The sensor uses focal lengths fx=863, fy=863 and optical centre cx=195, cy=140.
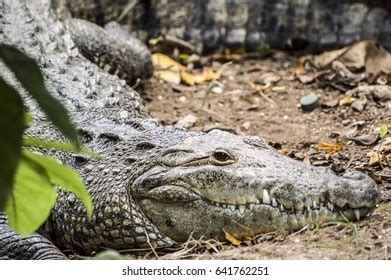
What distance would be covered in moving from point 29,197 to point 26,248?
2.39ft

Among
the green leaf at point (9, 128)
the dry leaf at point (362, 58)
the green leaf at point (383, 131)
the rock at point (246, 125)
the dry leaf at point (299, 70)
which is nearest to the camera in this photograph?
the green leaf at point (9, 128)

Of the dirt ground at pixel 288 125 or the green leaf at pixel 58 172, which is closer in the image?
the green leaf at pixel 58 172

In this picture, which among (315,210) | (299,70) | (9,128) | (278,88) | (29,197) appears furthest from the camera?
(299,70)

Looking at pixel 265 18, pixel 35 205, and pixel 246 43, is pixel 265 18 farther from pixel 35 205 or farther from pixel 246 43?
pixel 35 205

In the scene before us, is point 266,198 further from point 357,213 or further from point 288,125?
point 288,125

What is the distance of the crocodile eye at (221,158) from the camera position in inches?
77.7

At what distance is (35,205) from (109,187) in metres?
0.73

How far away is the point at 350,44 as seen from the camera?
11.0 ft

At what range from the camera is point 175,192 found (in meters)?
2.00

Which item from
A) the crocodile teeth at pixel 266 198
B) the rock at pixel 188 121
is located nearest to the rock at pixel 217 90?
the rock at pixel 188 121

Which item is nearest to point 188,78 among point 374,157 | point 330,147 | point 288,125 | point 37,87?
point 288,125

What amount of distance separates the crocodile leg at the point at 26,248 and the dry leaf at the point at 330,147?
30.9 inches

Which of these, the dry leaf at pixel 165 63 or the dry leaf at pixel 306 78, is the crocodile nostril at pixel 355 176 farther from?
the dry leaf at pixel 165 63

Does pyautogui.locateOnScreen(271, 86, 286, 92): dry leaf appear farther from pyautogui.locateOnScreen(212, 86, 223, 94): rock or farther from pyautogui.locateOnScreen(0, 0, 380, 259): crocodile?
pyautogui.locateOnScreen(0, 0, 380, 259): crocodile
